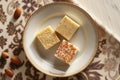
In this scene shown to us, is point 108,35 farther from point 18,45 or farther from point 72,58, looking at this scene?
point 18,45

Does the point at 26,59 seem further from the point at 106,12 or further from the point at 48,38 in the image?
the point at 106,12

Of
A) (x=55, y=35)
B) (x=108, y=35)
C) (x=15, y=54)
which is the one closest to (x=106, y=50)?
(x=108, y=35)

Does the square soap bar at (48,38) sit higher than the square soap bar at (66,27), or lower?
lower

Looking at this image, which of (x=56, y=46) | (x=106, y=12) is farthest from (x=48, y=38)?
(x=106, y=12)

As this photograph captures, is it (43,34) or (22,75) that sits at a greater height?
(43,34)

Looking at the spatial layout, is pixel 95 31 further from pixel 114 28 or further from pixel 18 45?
pixel 18 45
